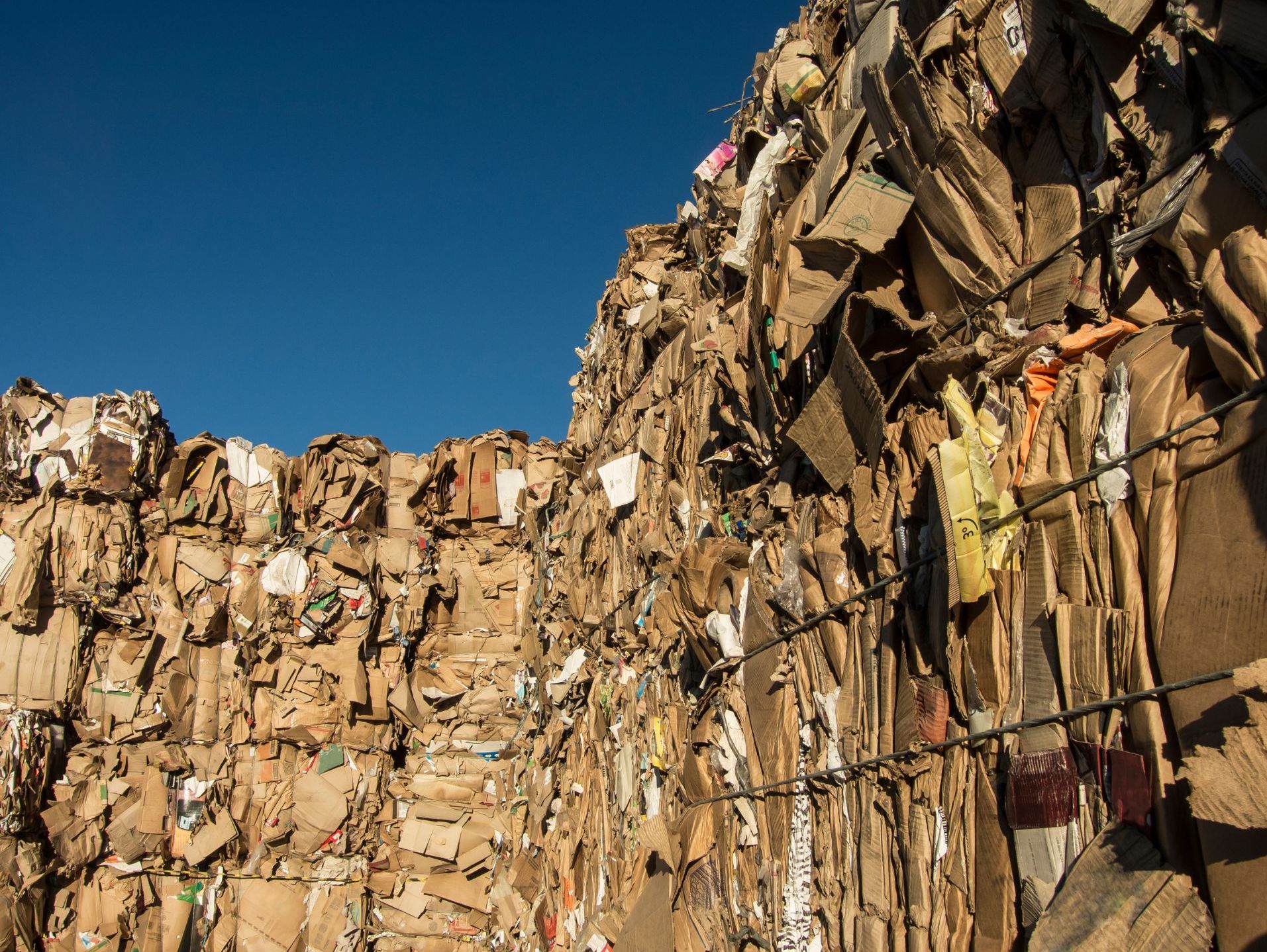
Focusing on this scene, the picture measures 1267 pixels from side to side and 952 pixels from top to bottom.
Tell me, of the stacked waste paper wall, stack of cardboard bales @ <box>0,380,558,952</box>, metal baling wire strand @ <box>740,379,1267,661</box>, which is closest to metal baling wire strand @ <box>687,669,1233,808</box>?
the stacked waste paper wall

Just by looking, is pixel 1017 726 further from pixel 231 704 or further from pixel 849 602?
pixel 231 704

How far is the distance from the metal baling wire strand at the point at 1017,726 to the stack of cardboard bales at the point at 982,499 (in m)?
0.01

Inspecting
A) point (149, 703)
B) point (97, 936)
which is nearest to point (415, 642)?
point (149, 703)

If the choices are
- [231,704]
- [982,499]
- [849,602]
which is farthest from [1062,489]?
[231,704]

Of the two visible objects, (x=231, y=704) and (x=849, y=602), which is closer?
(x=849, y=602)

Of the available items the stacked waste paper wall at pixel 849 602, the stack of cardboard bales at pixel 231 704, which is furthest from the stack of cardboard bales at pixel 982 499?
the stack of cardboard bales at pixel 231 704

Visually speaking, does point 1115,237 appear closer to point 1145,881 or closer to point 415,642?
point 1145,881

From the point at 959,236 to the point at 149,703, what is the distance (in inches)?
232

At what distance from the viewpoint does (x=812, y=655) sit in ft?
7.32

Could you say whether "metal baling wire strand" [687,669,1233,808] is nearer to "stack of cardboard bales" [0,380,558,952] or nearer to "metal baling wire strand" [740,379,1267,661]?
"metal baling wire strand" [740,379,1267,661]

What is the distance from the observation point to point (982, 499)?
1.55m

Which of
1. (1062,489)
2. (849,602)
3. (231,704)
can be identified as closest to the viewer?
(1062,489)

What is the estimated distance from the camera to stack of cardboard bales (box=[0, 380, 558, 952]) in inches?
224

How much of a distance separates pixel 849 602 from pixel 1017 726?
0.64m
